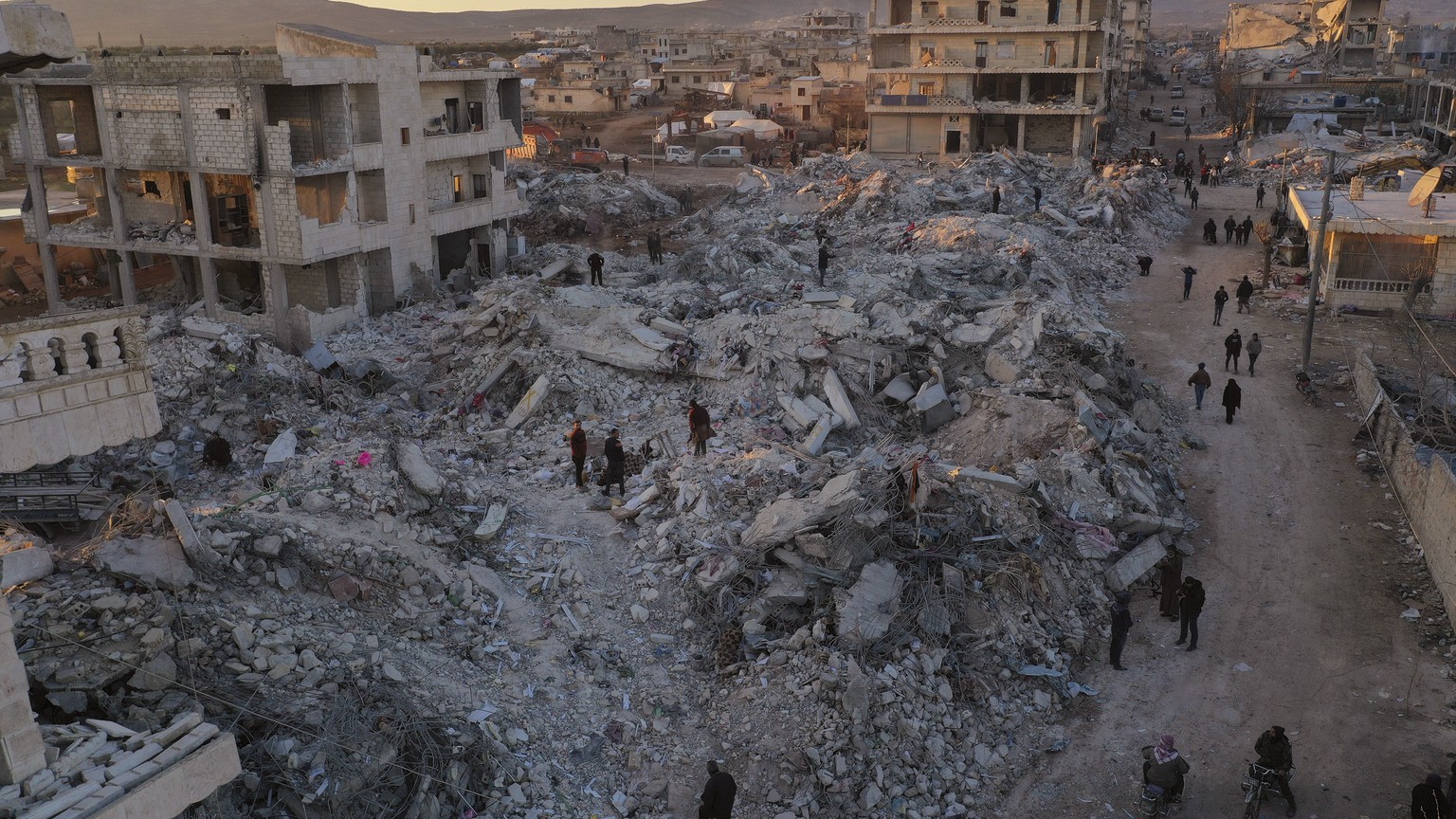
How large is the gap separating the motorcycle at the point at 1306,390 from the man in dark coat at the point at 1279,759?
12.4 metres

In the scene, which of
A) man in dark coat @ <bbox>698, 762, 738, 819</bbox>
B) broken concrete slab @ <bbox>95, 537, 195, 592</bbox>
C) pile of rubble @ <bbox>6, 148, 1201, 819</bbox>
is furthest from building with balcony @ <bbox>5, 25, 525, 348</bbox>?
man in dark coat @ <bbox>698, 762, 738, 819</bbox>

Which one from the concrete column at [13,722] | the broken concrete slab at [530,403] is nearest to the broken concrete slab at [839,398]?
the broken concrete slab at [530,403]

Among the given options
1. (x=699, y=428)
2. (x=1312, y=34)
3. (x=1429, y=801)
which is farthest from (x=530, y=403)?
(x=1312, y=34)

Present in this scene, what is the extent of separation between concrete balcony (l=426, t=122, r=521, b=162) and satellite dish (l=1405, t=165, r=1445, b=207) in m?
24.2

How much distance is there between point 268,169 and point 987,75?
3444 cm

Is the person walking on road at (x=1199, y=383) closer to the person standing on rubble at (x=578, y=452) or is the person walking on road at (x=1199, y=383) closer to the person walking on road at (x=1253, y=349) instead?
the person walking on road at (x=1253, y=349)

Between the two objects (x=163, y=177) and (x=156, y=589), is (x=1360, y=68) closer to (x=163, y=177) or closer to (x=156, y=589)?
(x=163, y=177)

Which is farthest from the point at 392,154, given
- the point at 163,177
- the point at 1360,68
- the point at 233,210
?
the point at 1360,68

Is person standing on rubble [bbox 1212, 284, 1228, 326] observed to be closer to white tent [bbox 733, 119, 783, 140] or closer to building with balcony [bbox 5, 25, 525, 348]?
building with balcony [bbox 5, 25, 525, 348]

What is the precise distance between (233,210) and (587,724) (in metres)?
21.2

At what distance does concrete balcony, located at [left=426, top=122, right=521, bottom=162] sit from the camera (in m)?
29.8

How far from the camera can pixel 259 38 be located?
155625 mm

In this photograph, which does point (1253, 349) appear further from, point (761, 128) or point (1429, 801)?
point (761, 128)

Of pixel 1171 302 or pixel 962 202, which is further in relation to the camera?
pixel 962 202
